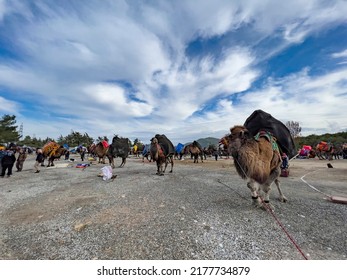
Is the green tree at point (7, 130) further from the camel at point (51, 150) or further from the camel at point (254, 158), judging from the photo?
the camel at point (254, 158)

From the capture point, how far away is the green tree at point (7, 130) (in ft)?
144

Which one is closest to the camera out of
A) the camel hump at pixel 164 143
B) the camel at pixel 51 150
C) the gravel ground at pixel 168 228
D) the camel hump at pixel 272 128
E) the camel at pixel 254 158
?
the gravel ground at pixel 168 228

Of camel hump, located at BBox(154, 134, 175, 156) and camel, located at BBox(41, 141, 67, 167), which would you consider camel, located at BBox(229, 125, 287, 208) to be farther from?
camel, located at BBox(41, 141, 67, 167)

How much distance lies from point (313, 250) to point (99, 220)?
160 inches

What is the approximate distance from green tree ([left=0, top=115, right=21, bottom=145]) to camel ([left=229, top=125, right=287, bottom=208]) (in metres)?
57.8

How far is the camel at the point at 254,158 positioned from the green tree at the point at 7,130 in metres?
57.8

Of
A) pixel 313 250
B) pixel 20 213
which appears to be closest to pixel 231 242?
pixel 313 250

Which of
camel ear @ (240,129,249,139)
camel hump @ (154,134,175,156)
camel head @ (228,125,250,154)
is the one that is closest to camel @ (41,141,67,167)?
camel hump @ (154,134,175,156)

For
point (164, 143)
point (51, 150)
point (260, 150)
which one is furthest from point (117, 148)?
point (260, 150)

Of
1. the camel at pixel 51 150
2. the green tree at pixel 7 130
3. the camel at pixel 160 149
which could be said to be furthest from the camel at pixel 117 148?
the green tree at pixel 7 130

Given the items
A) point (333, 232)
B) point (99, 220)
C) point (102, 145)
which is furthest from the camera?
point (102, 145)

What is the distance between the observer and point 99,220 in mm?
4031
